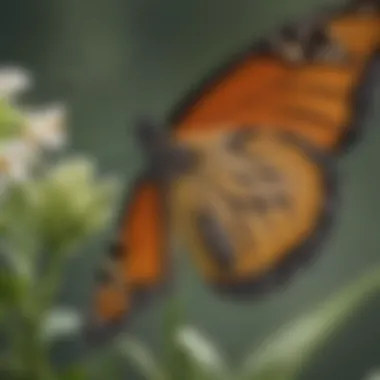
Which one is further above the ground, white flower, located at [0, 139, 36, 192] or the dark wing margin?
white flower, located at [0, 139, 36, 192]

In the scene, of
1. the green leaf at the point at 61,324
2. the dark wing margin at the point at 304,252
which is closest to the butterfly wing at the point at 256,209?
the dark wing margin at the point at 304,252

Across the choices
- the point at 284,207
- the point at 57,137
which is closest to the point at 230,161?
the point at 284,207

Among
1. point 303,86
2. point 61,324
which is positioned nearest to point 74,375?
point 61,324

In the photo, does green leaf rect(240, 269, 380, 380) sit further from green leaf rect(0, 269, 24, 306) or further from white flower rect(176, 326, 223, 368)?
green leaf rect(0, 269, 24, 306)

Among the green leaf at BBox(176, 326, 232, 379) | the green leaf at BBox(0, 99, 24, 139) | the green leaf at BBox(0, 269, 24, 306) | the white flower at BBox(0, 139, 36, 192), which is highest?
the green leaf at BBox(0, 99, 24, 139)

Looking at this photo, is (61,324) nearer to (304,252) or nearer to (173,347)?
(173,347)

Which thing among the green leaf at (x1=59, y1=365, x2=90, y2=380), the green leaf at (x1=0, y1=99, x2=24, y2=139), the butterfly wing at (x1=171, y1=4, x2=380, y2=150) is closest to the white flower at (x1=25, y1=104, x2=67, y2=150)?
the green leaf at (x1=0, y1=99, x2=24, y2=139)

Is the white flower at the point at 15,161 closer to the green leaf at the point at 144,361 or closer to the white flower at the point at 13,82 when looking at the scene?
the white flower at the point at 13,82
